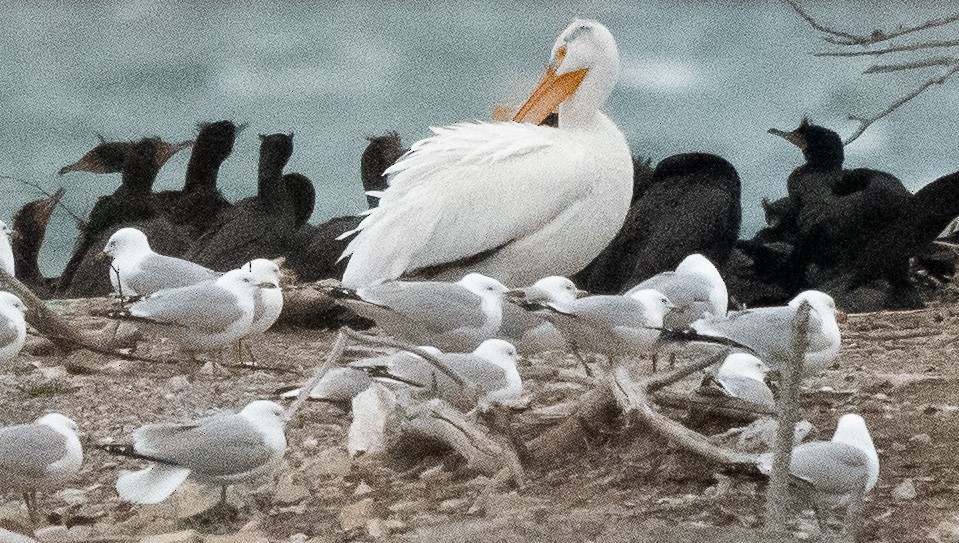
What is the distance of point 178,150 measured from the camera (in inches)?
309

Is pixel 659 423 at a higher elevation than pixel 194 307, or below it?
below

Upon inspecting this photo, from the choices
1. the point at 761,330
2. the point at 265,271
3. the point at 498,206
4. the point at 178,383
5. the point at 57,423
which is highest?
the point at 498,206

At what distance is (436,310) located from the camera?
4.28 meters

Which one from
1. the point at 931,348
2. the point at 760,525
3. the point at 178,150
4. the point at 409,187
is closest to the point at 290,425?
the point at 409,187

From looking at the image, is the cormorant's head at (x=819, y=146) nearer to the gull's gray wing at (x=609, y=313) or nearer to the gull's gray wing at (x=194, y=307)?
the gull's gray wing at (x=609, y=313)

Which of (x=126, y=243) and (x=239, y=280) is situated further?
(x=126, y=243)

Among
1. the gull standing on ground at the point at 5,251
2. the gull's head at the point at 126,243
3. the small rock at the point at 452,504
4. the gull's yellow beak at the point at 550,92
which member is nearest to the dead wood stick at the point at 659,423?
the small rock at the point at 452,504

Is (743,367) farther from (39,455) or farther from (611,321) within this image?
(39,455)

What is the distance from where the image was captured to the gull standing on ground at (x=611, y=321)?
13.2 feet

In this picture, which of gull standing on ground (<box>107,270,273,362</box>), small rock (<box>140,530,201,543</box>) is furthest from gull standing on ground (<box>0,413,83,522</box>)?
gull standing on ground (<box>107,270,273,362</box>)

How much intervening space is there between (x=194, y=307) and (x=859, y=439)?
1.93m

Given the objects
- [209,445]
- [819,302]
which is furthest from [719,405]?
[209,445]

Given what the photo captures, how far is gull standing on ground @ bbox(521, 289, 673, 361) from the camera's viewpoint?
4.02 meters

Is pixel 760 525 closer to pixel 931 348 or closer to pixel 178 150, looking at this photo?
pixel 931 348
